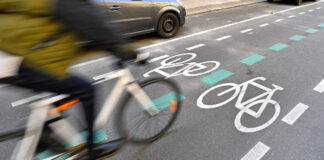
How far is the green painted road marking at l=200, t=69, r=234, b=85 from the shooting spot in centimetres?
360

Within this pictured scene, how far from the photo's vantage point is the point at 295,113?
9.26 feet

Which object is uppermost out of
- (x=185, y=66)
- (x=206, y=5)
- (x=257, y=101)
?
(x=206, y=5)

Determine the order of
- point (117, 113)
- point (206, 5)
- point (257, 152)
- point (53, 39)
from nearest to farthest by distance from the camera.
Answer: point (53, 39) < point (117, 113) < point (257, 152) < point (206, 5)

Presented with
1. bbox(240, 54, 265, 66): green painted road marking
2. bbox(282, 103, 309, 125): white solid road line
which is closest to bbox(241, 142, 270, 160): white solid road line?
bbox(282, 103, 309, 125): white solid road line

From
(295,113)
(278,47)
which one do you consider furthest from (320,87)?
(278,47)

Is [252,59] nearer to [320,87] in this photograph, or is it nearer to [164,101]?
[320,87]

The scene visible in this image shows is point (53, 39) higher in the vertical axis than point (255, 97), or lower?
higher

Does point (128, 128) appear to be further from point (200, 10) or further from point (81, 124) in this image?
point (200, 10)

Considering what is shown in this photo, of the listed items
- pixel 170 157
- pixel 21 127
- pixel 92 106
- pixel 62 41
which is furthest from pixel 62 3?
pixel 170 157

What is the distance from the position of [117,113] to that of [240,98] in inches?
80.7

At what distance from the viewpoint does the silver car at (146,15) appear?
4.73 m

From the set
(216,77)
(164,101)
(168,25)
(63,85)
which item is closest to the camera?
(63,85)

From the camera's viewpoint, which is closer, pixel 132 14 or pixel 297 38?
pixel 132 14

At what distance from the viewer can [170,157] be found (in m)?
2.20
